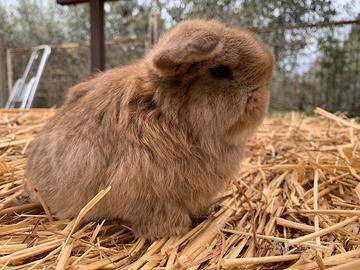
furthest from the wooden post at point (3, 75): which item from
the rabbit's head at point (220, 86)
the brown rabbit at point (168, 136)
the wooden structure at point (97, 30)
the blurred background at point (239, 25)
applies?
the rabbit's head at point (220, 86)

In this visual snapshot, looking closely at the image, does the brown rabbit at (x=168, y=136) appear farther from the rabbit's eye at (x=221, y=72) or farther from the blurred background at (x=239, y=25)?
the blurred background at (x=239, y=25)

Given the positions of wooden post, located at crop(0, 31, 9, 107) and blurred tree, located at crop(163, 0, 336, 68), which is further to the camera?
wooden post, located at crop(0, 31, 9, 107)

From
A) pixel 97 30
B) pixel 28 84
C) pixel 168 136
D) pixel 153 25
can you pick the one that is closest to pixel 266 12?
pixel 97 30

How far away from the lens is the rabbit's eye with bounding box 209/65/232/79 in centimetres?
112

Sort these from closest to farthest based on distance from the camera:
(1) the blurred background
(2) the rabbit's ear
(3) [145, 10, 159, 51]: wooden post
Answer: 1. (2) the rabbit's ear
2. (1) the blurred background
3. (3) [145, 10, 159, 51]: wooden post

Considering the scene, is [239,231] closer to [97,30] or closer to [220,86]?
[220,86]

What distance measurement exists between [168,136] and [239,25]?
128 cm

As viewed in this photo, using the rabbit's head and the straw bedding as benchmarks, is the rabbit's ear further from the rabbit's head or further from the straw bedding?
the straw bedding

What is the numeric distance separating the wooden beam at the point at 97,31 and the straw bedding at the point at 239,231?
126 cm

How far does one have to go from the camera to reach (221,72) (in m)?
1.13

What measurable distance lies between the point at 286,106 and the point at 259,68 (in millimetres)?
2723

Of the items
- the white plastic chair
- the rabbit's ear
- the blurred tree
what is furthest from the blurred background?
the rabbit's ear

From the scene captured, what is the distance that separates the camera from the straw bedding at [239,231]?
97cm

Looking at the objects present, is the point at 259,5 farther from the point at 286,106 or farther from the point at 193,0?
the point at 286,106
